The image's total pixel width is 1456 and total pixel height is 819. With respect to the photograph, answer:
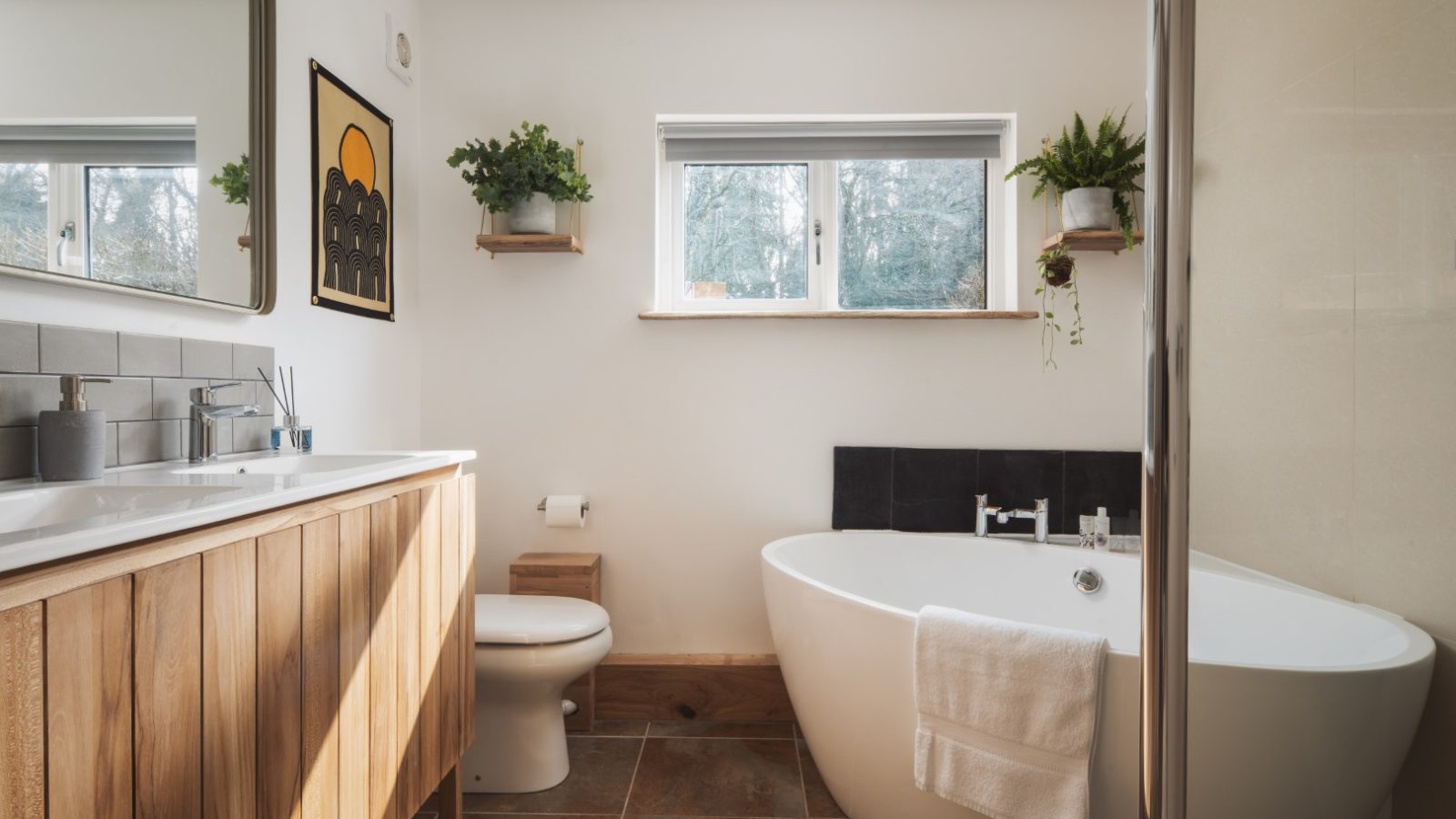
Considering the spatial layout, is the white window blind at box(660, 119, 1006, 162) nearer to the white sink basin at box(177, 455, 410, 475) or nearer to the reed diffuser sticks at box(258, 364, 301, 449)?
the reed diffuser sticks at box(258, 364, 301, 449)

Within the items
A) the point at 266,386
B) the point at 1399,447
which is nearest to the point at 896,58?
the point at 266,386

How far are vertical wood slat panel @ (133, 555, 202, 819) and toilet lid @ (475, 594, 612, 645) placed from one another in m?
1.03

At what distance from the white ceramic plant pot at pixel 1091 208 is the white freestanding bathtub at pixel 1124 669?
1.00m

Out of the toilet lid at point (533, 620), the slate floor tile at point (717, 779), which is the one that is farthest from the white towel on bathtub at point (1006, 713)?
the toilet lid at point (533, 620)

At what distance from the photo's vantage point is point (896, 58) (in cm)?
247

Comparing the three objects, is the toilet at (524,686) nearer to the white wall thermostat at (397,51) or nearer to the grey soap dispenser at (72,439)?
the grey soap dispenser at (72,439)

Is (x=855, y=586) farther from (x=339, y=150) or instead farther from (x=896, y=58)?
(x=339, y=150)

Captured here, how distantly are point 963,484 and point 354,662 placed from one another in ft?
6.20

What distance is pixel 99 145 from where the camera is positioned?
1.25 meters

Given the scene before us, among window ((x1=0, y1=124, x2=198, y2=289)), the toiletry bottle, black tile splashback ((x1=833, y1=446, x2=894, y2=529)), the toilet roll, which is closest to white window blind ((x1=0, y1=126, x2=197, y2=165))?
window ((x1=0, y1=124, x2=198, y2=289))

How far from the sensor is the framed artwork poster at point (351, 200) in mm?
1915

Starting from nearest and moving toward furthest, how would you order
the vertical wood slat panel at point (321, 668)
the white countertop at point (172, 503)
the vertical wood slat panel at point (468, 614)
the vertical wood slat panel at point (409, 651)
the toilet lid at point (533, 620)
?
1. the white countertop at point (172, 503)
2. the vertical wood slat panel at point (321, 668)
3. the vertical wood slat panel at point (409, 651)
4. the vertical wood slat panel at point (468, 614)
5. the toilet lid at point (533, 620)

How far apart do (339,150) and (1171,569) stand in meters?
2.20

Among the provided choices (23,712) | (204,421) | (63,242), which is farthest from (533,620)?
(23,712)
